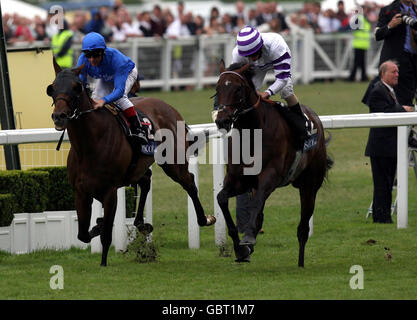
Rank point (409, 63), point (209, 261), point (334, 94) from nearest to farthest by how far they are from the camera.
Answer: point (209, 261)
point (409, 63)
point (334, 94)

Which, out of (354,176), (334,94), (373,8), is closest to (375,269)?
(354,176)

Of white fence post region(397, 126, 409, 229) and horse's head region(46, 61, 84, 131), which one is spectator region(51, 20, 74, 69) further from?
horse's head region(46, 61, 84, 131)

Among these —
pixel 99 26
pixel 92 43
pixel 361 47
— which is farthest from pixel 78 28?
pixel 92 43

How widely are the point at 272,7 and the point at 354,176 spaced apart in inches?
490

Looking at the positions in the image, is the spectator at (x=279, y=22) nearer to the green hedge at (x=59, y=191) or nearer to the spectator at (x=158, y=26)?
the spectator at (x=158, y=26)

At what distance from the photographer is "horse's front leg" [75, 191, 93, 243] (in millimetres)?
8523

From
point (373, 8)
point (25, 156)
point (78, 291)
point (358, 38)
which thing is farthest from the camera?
point (373, 8)

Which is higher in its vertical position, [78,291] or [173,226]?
[78,291]

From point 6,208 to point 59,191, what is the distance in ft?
2.49

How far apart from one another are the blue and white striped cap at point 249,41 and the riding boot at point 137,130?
45.8 inches

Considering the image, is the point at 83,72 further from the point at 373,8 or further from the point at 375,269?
the point at 373,8

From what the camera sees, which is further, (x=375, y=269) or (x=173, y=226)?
(x=173, y=226)

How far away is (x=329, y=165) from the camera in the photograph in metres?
9.39

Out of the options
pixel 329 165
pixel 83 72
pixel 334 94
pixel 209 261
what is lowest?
pixel 334 94
